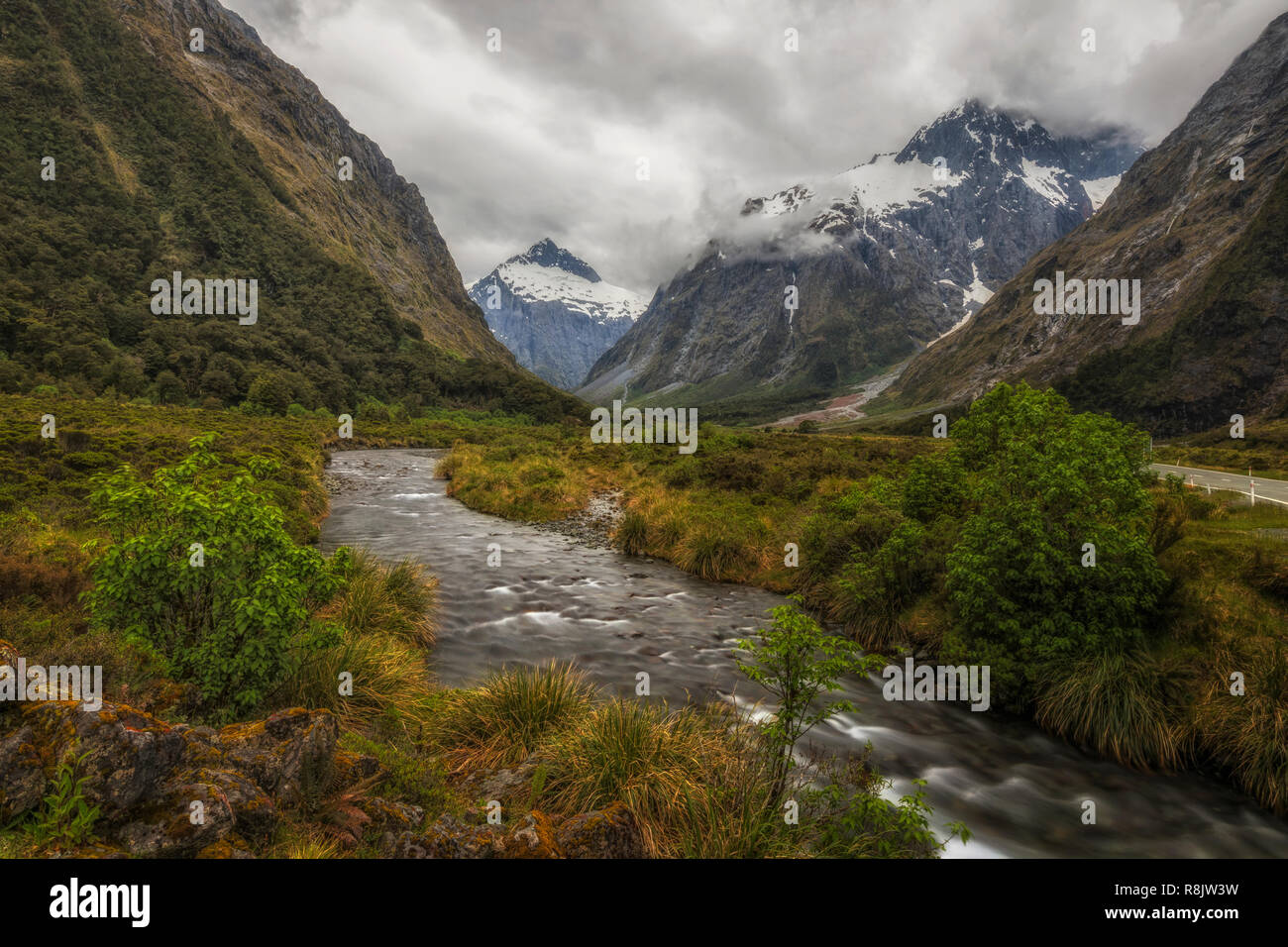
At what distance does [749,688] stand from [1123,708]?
582 cm

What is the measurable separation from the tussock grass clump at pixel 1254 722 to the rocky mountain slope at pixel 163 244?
83.6 m

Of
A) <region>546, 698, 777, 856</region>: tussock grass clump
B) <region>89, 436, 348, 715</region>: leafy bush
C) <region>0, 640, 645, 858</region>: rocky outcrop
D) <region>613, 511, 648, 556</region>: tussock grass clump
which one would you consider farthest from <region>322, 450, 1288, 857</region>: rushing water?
<region>0, 640, 645, 858</region>: rocky outcrop

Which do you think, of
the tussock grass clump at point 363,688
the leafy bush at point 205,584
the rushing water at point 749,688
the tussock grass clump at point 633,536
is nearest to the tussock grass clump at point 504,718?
the tussock grass clump at point 363,688

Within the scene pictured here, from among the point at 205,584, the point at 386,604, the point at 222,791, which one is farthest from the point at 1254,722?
the point at 386,604

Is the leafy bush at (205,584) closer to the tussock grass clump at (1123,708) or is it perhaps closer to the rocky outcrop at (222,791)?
the rocky outcrop at (222,791)

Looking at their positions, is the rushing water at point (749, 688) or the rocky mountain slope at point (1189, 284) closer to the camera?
the rushing water at point (749, 688)

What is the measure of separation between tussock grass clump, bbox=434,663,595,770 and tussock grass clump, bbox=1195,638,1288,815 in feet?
29.9

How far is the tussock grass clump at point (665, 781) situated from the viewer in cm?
557

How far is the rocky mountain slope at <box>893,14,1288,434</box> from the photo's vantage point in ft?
327

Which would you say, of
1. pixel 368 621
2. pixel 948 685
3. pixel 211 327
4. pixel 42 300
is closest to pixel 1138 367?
pixel 948 685

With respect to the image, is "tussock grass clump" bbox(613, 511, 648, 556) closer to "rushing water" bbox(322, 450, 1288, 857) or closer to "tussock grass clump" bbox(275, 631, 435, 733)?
"rushing water" bbox(322, 450, 1288, 857)

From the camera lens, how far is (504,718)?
778cm

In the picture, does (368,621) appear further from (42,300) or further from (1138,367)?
(1138,367)
